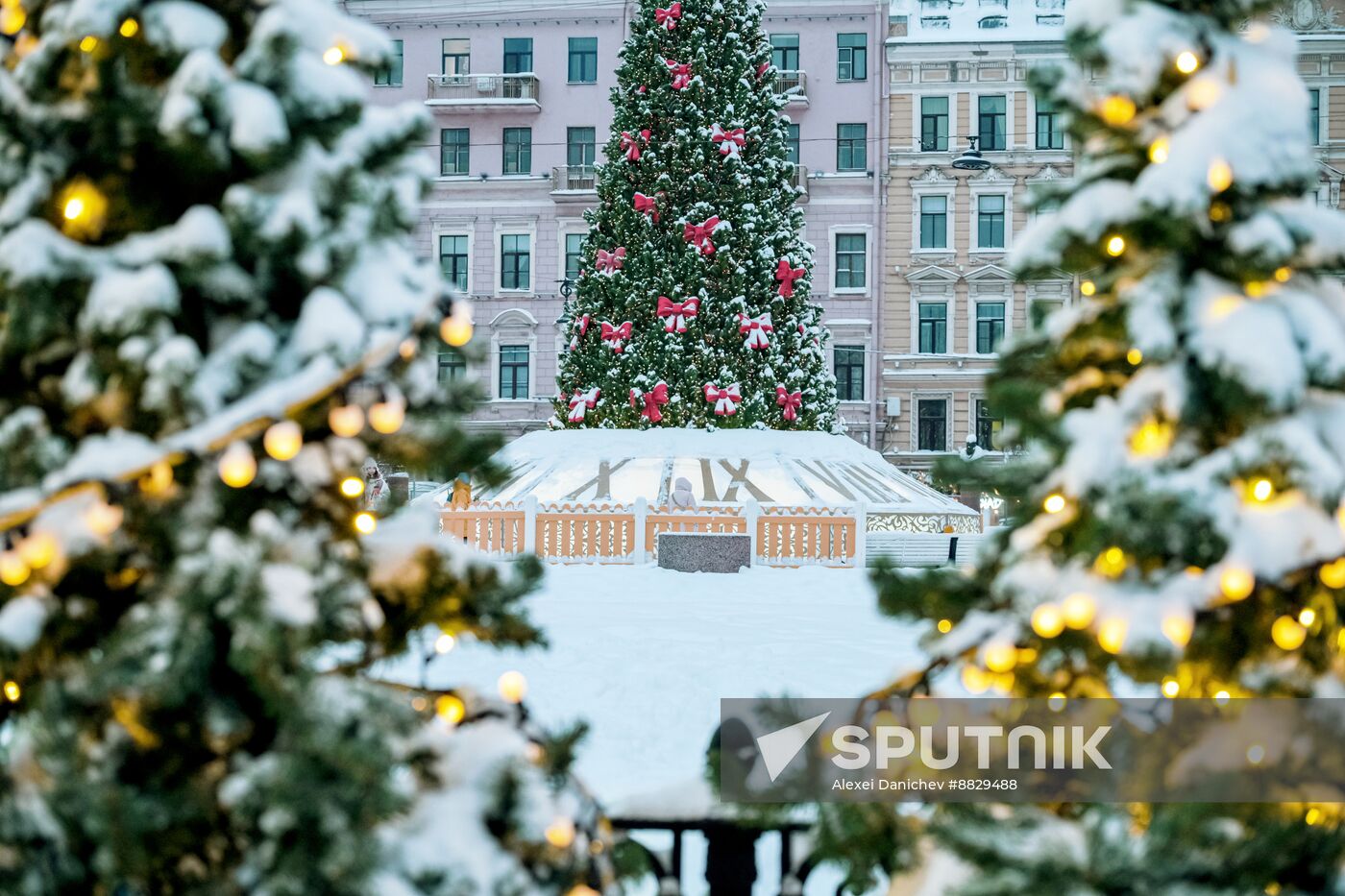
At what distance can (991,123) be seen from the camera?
104 ft

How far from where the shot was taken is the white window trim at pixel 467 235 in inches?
1310

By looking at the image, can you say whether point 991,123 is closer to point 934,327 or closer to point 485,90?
point 934,327

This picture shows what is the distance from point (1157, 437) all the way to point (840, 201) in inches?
1227

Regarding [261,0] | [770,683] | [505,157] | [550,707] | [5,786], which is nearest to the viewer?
[5,786]

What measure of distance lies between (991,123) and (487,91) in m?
13.4

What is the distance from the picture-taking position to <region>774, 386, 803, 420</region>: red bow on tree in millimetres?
17922

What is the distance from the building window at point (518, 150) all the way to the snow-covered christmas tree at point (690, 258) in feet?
49.4

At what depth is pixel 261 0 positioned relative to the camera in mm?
2256

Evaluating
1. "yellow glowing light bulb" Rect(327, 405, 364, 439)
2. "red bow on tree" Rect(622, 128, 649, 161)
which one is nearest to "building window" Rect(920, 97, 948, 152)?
"red bow on tree" Rect(622, 128, 649, 161)

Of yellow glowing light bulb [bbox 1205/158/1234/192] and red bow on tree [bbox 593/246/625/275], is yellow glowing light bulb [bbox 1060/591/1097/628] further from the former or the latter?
red bow on tree [bbox 593/246/625/275]

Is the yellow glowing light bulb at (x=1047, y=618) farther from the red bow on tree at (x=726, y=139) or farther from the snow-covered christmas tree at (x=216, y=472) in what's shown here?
the red bow on tree at (x=726, y=139)

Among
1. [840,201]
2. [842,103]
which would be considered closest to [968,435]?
[840,201]

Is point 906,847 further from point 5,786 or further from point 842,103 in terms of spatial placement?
point 842,103

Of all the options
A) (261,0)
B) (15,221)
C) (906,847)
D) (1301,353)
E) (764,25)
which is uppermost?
(764,25)
